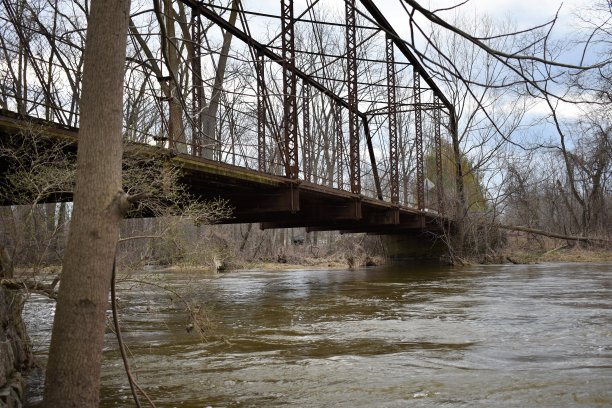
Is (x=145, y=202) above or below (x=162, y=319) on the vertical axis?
above

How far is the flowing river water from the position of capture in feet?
16.3

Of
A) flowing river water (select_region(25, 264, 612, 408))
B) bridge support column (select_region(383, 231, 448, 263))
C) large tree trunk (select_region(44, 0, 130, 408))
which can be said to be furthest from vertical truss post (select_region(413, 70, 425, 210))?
large tree trunk (select_region(44, 0, 130, 408))

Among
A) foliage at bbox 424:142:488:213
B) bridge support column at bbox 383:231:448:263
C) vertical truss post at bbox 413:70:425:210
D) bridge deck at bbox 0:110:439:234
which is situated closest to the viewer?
bridge deck at bbox 0:110:439:234

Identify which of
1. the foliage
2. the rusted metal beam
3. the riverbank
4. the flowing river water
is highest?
the foliage

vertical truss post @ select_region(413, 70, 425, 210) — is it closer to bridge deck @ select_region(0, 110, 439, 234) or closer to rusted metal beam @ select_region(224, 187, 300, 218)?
bridge deck @ select_region(0, 110, 439, 234)

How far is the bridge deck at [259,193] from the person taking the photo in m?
8.22

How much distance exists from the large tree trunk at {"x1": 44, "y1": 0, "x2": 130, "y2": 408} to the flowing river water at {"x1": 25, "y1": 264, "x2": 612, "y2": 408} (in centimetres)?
200

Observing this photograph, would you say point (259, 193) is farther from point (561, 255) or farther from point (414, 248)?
point (561, 255)

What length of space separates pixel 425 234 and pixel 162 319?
2474cm

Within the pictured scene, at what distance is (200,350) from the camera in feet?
23.6

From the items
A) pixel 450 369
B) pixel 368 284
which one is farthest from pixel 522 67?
pixel 368 284

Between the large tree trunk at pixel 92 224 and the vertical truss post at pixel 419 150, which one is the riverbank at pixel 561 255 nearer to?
the vertical truss post at pixel 419 150

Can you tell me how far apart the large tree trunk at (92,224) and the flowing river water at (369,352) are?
2000mm

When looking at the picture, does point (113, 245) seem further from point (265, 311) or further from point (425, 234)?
point (425, 234)
